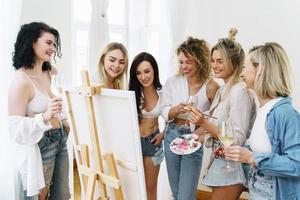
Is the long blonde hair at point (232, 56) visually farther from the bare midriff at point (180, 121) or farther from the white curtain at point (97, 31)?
the white curtain at point (97, 31)

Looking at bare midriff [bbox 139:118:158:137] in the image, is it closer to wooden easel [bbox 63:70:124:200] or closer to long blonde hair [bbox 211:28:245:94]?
wooden easel [bbox 63:70:124:200]

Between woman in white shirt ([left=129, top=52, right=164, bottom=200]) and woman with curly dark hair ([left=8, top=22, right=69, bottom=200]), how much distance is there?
1.67 feet

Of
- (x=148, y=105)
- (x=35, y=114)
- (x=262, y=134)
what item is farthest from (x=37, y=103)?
(x=262, y=134)

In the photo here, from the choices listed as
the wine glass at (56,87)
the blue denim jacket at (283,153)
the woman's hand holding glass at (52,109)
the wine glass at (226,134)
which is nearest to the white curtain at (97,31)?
the wine glass at (56,87)

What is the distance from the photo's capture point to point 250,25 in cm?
312

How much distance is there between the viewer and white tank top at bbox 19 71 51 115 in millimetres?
1837

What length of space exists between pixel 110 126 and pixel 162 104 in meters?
0.65

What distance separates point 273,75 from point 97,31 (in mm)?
1707

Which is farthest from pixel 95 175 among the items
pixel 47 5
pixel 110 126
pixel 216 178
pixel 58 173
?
pixel 47 5

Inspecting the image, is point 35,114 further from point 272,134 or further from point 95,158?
point 272,134

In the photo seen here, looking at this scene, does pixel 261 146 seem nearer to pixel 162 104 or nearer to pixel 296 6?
pixel 162 104

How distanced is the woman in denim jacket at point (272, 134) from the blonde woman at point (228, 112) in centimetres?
18

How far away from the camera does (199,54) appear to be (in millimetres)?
2129

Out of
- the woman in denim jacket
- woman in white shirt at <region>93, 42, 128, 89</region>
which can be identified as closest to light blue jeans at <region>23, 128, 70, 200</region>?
woman in white shirt at <region>93, 42, 128, 89</region>
